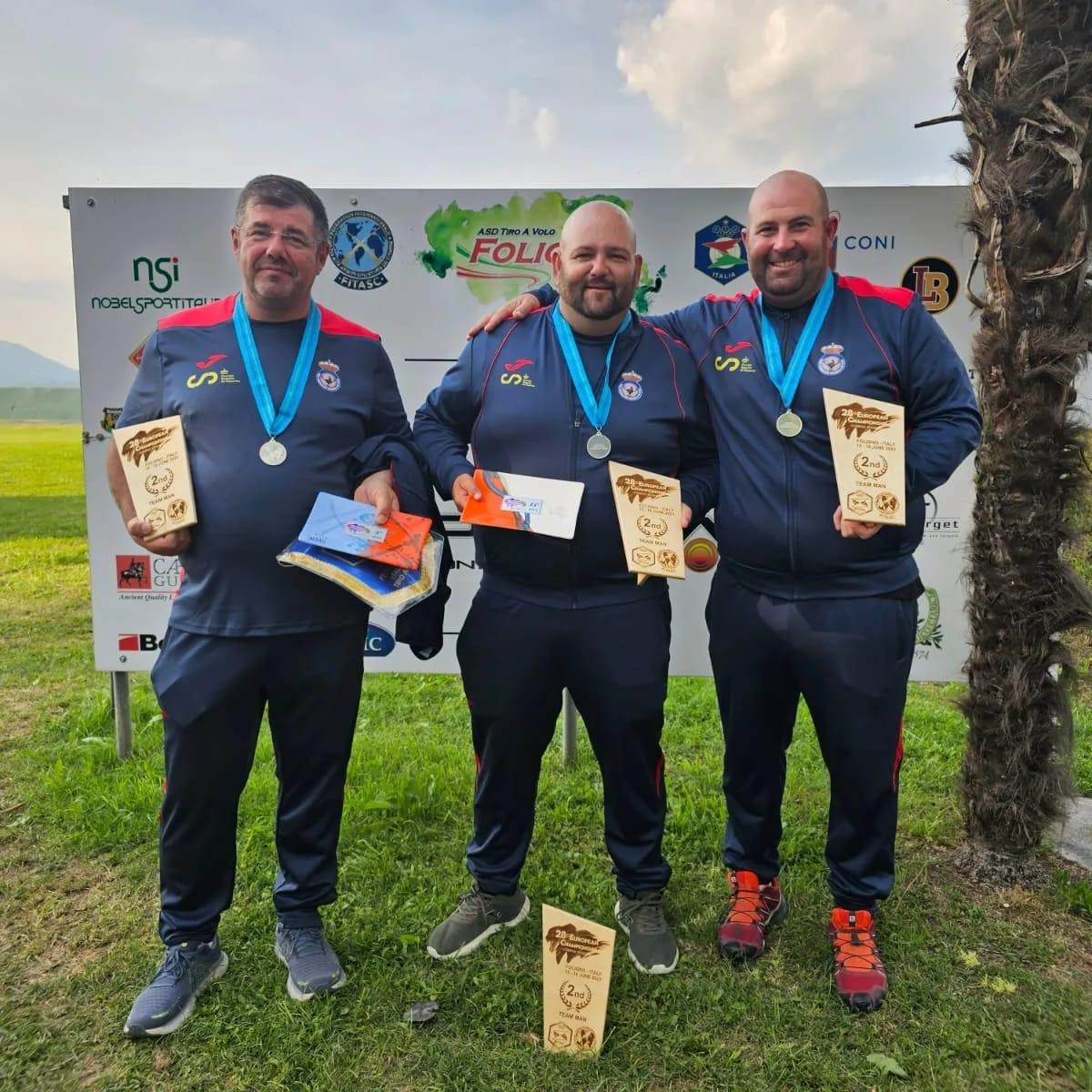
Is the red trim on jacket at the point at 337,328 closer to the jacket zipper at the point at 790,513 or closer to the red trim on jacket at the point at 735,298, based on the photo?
the red trim on jacket at the point at 735,298

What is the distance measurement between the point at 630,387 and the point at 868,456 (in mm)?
756

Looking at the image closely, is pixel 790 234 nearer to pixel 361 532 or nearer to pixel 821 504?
pixel 821 504

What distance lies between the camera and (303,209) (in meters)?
2.58

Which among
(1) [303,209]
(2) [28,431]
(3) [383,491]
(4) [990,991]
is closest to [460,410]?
(3) [383,491]

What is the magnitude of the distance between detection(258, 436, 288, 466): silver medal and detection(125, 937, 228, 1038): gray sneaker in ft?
5.35

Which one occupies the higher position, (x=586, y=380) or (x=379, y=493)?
(x=586, y=380)

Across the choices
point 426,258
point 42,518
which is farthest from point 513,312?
point 42,518

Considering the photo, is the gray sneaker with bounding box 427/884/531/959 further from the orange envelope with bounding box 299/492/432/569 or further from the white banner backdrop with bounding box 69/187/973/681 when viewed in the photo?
the white banner backdrop with bounding box 69/187/973/681

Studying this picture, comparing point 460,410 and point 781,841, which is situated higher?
point 460,410

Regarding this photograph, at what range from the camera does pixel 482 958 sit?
9.69 ft

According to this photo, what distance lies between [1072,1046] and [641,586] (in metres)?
1.92

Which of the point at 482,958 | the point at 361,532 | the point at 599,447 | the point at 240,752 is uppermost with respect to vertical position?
the point at 599,447

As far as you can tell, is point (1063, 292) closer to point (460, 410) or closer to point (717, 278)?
point (717, 278)

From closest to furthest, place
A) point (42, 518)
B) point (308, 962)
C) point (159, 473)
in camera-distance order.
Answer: point (159, 473) < point (308, 962) < point (42, 518)
